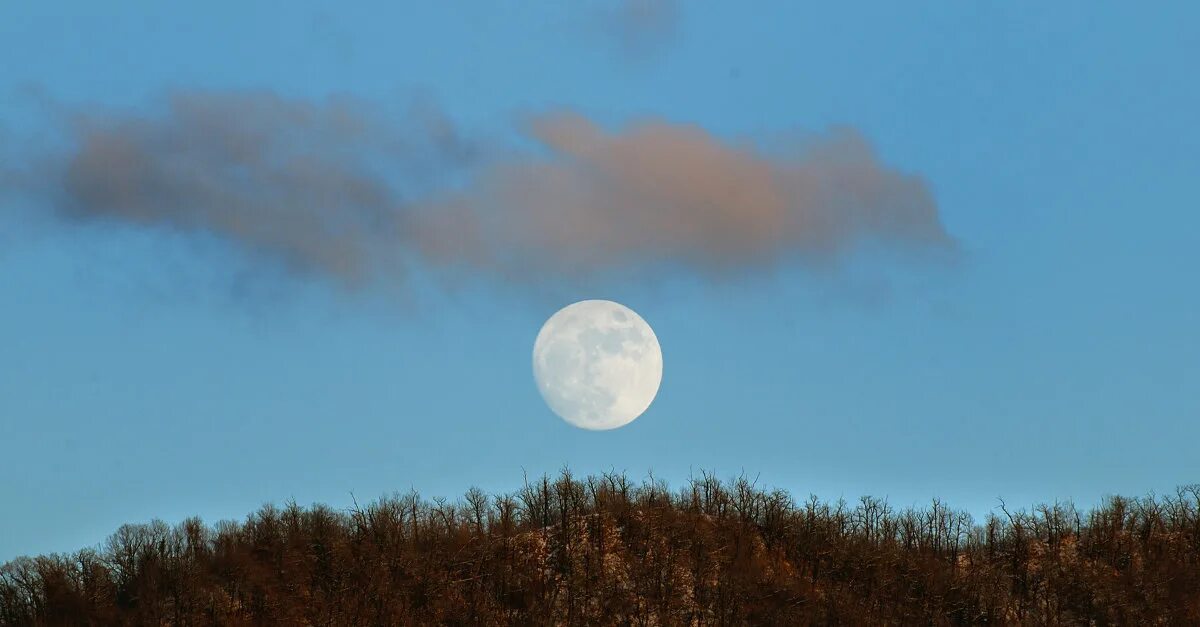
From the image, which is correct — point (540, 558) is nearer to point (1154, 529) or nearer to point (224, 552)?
point (224, 552)

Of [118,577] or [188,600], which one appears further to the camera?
[118,577]

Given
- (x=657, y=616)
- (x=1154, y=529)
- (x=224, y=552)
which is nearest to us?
(x=657, y=616)

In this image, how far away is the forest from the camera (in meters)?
128

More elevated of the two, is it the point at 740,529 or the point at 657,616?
the point at 740,529

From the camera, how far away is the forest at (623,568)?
128 meters

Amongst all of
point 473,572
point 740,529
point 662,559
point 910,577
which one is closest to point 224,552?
point 473,572

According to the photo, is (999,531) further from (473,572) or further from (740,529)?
(473,572)

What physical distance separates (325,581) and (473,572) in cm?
1796

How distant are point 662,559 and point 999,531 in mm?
51084

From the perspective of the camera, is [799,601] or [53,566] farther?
[53,566]

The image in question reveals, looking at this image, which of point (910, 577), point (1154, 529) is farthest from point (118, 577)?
point (1154, 529)

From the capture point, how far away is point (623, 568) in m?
137

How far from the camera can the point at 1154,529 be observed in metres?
158

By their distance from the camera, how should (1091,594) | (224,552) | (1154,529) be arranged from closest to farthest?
1. (1091,594)
2. (224,552)
3. (1154,529)
